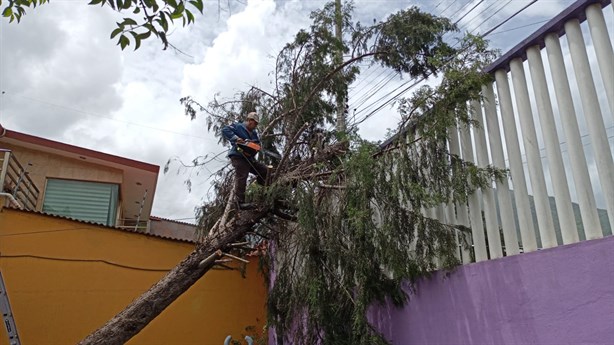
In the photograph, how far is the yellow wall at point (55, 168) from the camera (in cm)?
1118

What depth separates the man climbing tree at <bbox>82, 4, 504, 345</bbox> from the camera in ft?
15.5

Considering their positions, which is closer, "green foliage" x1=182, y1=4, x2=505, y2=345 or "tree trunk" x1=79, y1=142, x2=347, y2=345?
"green foliage" x1=182, y1=4, x2=505, y2=345

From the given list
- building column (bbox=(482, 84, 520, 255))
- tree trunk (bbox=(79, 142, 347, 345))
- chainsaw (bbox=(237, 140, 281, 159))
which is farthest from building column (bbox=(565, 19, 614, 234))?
chainsaw (bbox=(237, 140, 281, 159))

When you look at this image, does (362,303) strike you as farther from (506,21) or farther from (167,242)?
(167,242)

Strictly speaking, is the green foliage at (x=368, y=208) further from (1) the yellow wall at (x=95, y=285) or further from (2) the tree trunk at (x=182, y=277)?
(1) the yellow wall at (x=95, y=285)

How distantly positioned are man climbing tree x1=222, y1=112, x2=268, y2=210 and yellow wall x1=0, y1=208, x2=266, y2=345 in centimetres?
331

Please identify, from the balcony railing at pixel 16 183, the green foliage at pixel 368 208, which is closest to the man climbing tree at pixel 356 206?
the green foliage at pixel 368 208

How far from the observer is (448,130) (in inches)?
192

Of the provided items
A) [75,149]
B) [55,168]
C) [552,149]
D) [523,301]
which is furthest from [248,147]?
[55,168]

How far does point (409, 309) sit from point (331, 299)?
82cm

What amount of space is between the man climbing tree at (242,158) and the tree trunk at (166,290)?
0.30 metres

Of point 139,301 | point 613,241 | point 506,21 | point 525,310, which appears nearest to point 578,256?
point 613,241

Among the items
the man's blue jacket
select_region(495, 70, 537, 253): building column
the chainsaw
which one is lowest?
select_region(495, 70, 537, 253): building column

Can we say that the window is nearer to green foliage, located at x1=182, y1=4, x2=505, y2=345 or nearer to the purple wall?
green foliage, located at x1=182, y1=4, x2=505, y2=345
